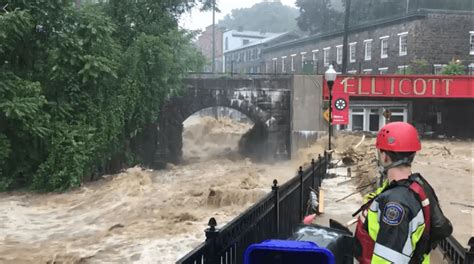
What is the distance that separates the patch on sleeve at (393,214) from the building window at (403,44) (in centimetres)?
3812

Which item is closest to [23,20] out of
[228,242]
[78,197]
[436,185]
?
[78,197]

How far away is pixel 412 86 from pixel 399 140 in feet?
90.1

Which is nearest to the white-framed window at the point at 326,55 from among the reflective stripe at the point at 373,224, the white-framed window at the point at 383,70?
the white-framed window at the point at 383,70

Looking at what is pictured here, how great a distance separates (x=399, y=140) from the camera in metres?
2.94

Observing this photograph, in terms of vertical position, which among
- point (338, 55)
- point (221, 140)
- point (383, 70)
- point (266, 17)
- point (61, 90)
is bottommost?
point (221, 140)

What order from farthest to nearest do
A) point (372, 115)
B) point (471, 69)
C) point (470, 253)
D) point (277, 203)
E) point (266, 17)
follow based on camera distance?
point (266, 17), point (372, 115), point (471, 69), point (277, 203), point (470, 253)

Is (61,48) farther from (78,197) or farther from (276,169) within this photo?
(276,169)

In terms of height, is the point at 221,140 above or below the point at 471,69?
below

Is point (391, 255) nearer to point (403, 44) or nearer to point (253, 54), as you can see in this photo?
point (403, 44)

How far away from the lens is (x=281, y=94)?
28.8m

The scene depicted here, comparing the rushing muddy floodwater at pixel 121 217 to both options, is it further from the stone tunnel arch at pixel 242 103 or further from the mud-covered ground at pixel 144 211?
the stone tunnel arch at pixel 242 103

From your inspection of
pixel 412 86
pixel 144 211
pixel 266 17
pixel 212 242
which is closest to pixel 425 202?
pixel 212 242

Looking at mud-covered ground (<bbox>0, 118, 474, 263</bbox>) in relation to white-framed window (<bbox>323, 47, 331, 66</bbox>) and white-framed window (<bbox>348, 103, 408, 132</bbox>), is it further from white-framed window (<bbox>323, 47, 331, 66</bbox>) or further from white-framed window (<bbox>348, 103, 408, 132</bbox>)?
white-framed window (<bbox>323, 47, 331, 66</bbox>)

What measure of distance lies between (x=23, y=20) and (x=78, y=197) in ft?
21.8
